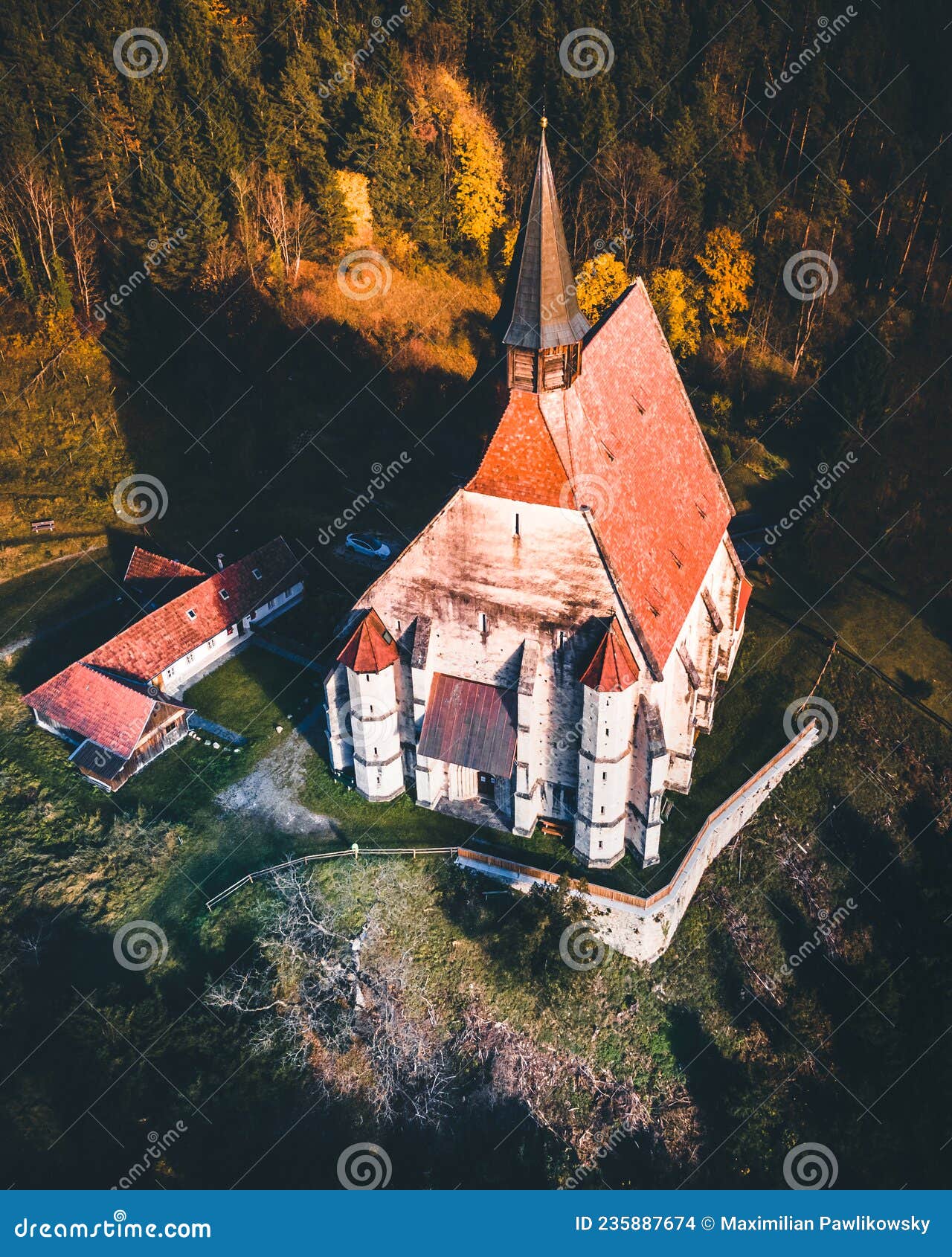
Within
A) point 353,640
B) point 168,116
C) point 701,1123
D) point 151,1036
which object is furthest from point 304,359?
point 701,1123

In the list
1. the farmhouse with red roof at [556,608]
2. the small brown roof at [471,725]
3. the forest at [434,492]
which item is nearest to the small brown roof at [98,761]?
the forest at [434,492]

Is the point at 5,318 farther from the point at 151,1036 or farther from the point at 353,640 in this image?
the point at 151,1036
